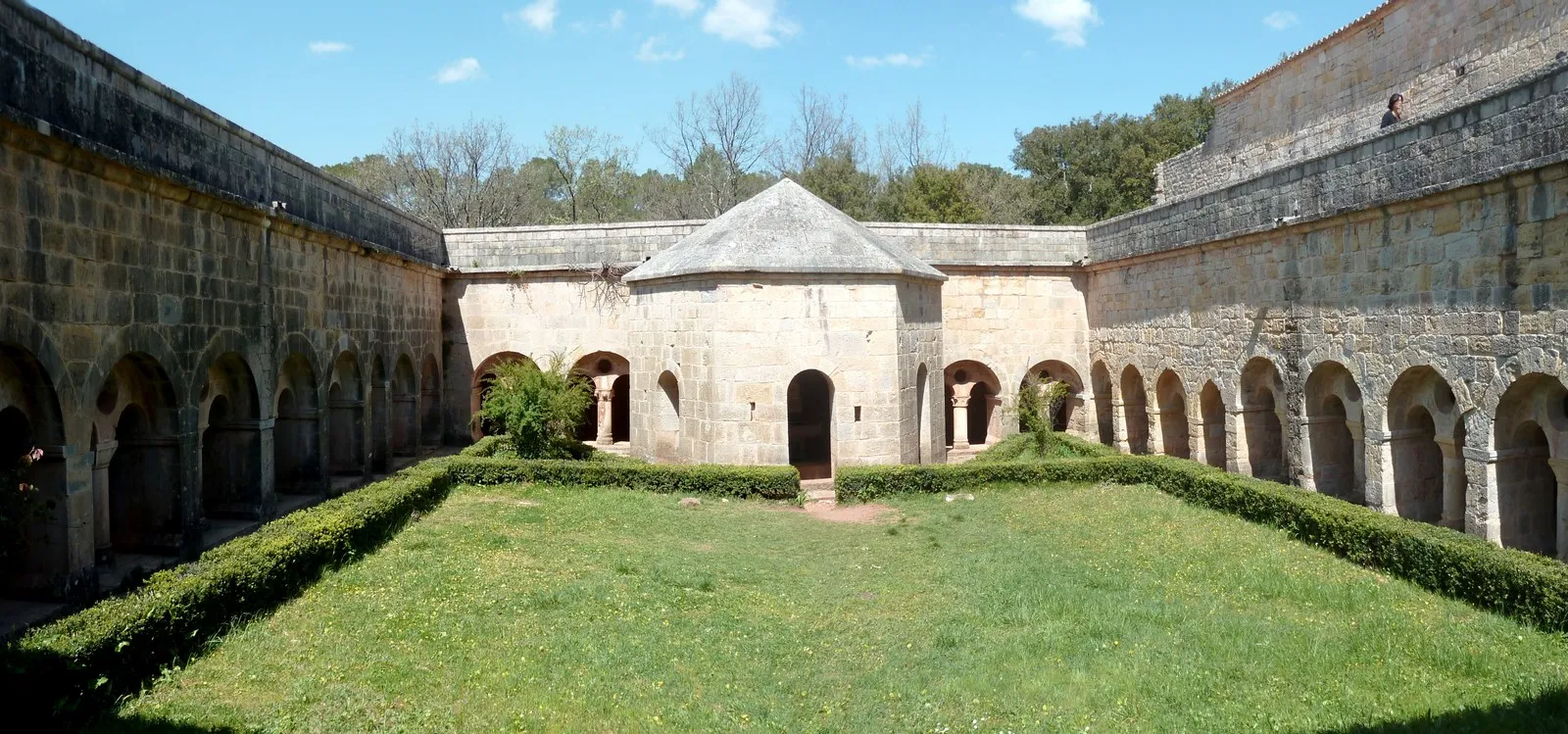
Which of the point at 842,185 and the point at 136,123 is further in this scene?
the point at 842,185

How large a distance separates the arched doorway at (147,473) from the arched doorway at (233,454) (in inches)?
61.1

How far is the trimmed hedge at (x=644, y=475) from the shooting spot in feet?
44.8

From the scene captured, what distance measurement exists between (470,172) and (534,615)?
33.8m

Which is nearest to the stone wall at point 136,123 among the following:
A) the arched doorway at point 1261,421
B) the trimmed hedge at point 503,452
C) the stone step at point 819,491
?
the trimmed hedge at point 503,452

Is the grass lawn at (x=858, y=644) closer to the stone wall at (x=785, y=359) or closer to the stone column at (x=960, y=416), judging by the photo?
the stone wall at (x=785, y=359)

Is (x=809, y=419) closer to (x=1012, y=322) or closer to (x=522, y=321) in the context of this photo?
(x=1012, y=322)

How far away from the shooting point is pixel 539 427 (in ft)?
50.1

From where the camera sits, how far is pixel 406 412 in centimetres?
1686

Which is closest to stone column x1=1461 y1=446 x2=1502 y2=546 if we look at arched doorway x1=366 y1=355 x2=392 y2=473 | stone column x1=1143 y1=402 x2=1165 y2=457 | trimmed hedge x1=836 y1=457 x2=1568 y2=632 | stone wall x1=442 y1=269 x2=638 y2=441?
trimmed hedge x1=836 y1=457 x2=1568 y2=632

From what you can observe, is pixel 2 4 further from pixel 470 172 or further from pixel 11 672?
pixel 470 172

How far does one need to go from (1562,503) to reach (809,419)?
45.4ft

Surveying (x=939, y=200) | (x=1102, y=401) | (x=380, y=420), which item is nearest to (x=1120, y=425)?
(x=1102, y=401)

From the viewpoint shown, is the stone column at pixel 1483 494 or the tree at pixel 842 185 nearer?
the stone column at pixel 1483 494

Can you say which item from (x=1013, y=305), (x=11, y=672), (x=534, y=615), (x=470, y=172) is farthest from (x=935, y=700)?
(x=470, y=172)
